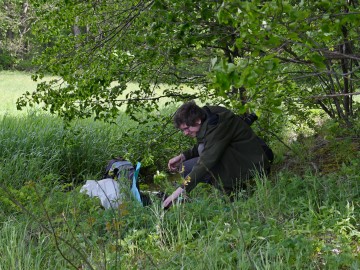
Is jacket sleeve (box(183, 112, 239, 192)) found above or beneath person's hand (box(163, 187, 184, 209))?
above

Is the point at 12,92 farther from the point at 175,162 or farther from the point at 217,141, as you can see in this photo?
the point at 217,141

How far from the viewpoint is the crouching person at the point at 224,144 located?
521 cm

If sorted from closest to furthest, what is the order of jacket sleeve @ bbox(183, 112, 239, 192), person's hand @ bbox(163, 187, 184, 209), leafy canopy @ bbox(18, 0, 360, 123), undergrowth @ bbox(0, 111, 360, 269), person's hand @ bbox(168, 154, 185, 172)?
undergrowth @ bbox(0, 111, 360, 269) < leafy canopy @ bbox(18, 0, 360, 123) < person's hand @ bbox(163, 187, 184, 209) < jacket sleeve @ bbox(183, 112, 239, 192) < person's hand @ bbox(168, 154, 185, 172)

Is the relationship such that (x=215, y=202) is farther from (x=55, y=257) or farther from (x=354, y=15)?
(x=354, y=15)

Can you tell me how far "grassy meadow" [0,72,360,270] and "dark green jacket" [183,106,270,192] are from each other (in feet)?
0.82

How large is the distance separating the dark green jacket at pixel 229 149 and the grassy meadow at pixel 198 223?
0.82 ft

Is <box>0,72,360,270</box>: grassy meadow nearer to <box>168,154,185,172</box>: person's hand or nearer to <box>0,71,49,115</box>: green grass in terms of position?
<box>168,154,185,172</box>: person's hand

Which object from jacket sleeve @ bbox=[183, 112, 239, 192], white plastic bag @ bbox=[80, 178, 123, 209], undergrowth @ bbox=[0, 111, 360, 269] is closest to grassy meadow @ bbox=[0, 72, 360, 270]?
undergrowth @ bbox=[0, 111, 360, 269]

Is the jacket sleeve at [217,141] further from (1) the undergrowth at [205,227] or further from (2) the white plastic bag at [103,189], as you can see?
(2) the white plastic bag at [103,189]

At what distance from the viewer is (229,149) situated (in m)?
5.39

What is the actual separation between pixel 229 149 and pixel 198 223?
1.42 metres

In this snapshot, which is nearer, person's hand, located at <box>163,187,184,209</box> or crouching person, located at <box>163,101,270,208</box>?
person's hand, located at <box>163,187,184,209</box>

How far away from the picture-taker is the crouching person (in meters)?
5.21

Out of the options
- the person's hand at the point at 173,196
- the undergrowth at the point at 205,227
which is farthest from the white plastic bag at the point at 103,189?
the person's hand at the point at 173,196
